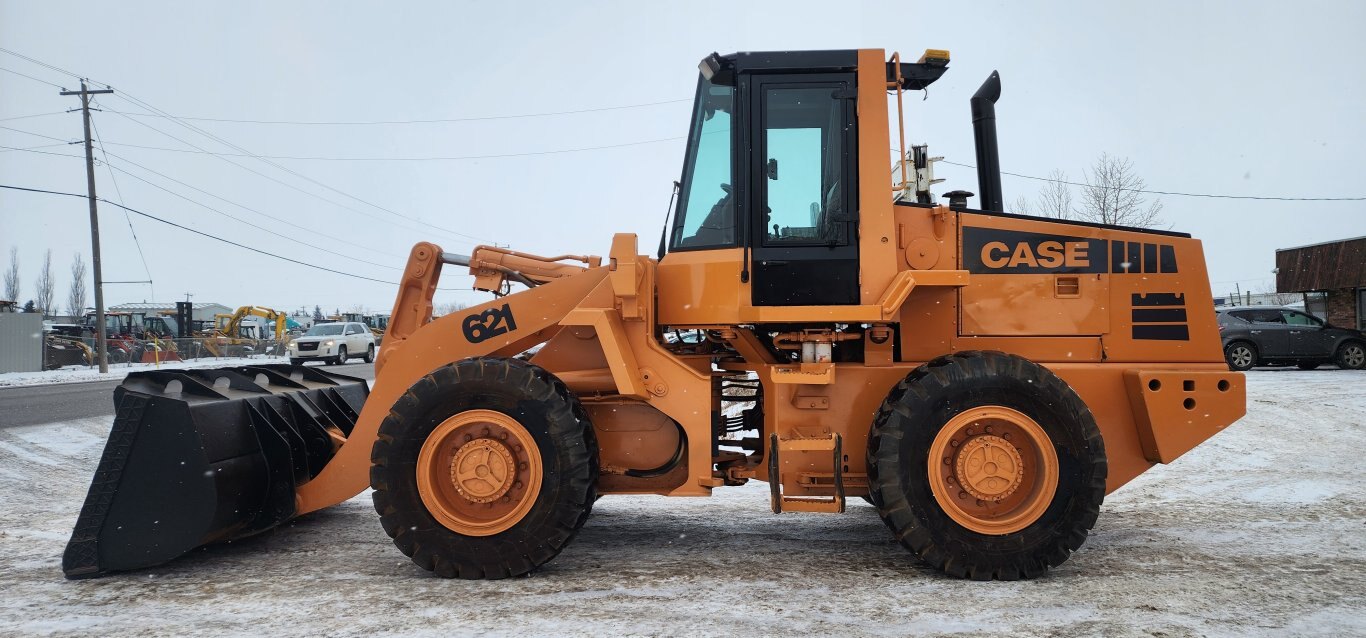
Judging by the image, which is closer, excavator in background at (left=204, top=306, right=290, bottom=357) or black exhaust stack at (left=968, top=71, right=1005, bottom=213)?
black exhaust stack at (left=968, top=71, right=1005, bottom=213)

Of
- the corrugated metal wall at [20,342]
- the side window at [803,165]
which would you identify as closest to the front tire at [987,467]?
the side window at [803,165]

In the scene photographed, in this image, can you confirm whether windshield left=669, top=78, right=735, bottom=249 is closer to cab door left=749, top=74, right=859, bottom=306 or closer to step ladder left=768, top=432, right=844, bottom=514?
cab door left=749, top=74, right=859, bottom=306

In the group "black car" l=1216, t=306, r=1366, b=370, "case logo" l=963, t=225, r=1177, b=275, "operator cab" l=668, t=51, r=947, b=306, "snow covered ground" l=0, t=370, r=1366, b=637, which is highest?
"operator cab" l=668, t=51, r=947, b=306

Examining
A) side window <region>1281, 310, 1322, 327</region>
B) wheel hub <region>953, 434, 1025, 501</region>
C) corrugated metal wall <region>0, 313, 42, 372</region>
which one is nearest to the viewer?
wheel hub <region>953, 434, 1025, 501</region>

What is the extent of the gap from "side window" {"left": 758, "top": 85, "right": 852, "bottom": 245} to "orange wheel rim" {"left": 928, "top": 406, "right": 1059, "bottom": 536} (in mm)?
1215

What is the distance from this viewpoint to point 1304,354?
17.5 metres

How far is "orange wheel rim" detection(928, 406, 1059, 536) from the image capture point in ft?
13.2

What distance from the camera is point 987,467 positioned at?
4.06 m

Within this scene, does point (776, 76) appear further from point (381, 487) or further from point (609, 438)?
point (381, 487)

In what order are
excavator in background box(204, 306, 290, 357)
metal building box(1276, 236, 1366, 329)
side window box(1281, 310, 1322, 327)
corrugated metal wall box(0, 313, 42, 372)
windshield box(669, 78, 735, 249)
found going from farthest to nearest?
excavator in background box(204, 306, 290, 357) < corrugated metal wall box(0, 313, 42, 372) < metal building box(1276, 236, 1366, 329) < side window box(1281, 310, 1322, 327) < windshield box(669, 78, 735, 249)

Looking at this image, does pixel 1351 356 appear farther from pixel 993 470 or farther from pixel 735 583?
pixel 735 583

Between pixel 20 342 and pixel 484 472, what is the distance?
101ft

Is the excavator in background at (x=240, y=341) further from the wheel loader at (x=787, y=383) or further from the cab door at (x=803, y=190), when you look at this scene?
the cab door at (x=803, y=190)

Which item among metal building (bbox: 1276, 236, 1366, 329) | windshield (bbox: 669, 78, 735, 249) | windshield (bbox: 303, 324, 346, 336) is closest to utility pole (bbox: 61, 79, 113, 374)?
windshield (bbox: 303, 324, 346, 336)
